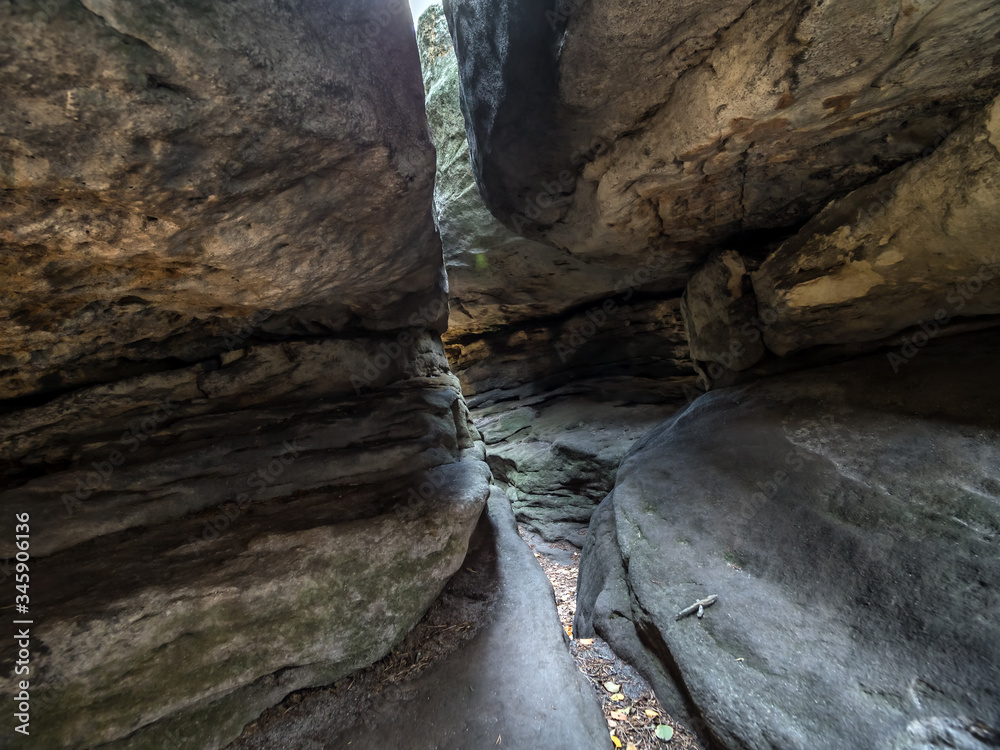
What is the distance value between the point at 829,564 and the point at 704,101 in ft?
12.5

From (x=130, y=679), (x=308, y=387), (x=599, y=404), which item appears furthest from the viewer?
(x=599, y=404)

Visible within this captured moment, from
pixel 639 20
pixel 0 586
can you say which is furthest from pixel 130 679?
pixel 639 20

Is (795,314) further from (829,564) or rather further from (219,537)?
(219,537)

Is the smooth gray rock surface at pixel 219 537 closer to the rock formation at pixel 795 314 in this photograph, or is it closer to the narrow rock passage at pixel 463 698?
the narrow rock passage at pixel 463 698

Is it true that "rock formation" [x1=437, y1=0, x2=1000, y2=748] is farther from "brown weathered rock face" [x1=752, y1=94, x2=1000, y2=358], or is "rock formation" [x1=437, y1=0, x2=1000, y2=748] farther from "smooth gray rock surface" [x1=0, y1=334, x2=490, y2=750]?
"smooth gray rock surface" [x1=0, y1=334, x2=490, y2=750]

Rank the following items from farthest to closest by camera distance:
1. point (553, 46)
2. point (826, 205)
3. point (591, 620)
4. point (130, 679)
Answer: point (826, 205) → point (591, 620) → point (553, 46) → point (130, 679)

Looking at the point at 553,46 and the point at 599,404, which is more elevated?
the point at 553,46

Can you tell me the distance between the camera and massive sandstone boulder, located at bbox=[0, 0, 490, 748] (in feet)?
7.01

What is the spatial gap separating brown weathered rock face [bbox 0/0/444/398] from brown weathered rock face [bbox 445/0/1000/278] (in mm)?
1385

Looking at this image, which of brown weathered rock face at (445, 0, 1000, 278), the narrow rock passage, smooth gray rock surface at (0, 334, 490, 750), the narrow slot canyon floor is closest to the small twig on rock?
the narrow slot canyon floor

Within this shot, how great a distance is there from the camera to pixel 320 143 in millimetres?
2777

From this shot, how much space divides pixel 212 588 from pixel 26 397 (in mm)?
2784

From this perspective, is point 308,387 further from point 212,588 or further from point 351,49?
point 351,49

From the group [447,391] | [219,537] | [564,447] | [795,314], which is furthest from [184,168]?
[564,447]
